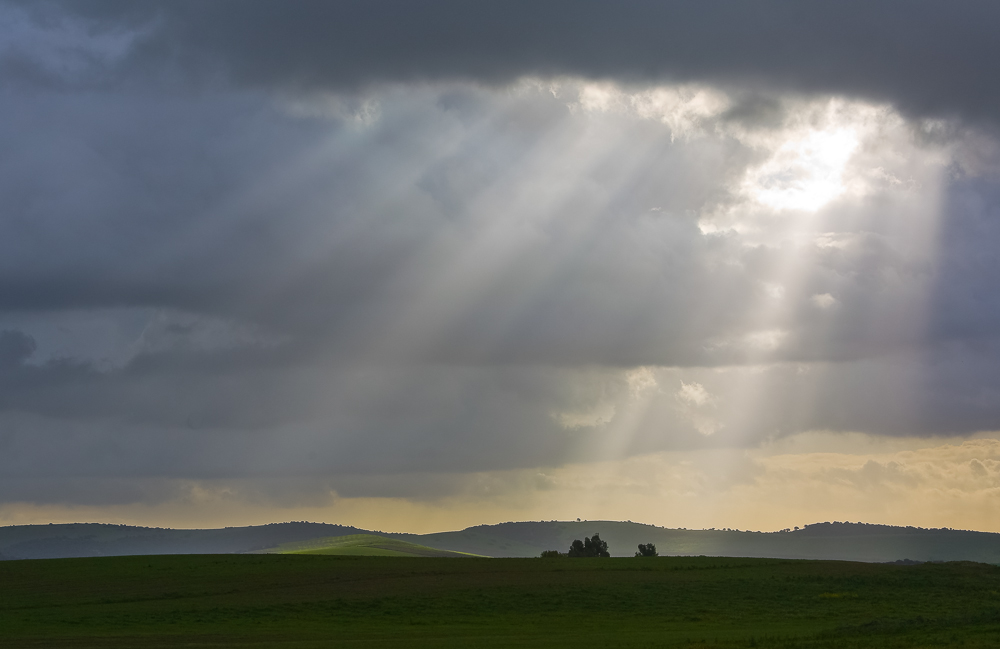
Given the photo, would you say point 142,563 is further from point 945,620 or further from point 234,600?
point 945,620

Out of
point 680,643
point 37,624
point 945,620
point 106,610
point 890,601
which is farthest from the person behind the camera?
point 890,601

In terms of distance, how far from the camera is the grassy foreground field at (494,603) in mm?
60562

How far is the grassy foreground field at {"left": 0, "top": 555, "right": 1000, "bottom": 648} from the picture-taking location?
60.6m

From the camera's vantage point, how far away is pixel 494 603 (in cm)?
8444

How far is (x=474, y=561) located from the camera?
426 ft

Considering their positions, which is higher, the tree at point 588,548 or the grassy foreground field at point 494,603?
the tree at point 588,548

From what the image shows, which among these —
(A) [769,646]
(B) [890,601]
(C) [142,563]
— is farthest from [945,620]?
(C) [142,563]

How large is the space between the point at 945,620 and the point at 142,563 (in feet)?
292

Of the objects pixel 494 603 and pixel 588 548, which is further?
pixel 588 548

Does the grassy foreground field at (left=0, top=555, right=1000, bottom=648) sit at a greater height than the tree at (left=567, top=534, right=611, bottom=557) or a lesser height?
lesser

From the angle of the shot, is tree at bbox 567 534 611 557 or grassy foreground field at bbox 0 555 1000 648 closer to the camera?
grassy foreground field at bbox 0 555 1000 648

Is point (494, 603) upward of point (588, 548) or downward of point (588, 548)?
downward

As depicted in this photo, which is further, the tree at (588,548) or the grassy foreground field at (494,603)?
the tree at (588,548)

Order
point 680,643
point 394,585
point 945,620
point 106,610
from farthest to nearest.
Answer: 1. point 394,585
2. point 106,610
3. point 945,620
4. point 680,643
